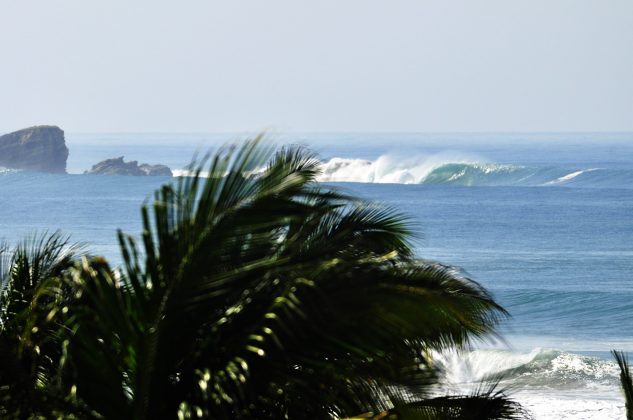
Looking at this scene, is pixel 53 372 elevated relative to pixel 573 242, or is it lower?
elevated

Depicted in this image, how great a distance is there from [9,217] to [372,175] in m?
36.2

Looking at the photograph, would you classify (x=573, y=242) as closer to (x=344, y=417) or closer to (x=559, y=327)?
(x=559, y=327)

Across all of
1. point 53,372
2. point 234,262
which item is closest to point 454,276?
point 234,262

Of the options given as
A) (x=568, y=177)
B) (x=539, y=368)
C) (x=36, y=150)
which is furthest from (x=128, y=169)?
(x=539, y=368)

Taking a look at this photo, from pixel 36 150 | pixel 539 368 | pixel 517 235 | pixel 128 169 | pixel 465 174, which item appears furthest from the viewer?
pixel 36 150

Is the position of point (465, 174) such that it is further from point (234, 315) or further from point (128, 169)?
point (234, 315)

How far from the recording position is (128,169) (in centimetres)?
11950

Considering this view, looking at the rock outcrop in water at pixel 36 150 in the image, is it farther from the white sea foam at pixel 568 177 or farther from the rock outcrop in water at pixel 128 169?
the white sea foam at pixel 568 177

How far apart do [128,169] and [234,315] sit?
382 feet

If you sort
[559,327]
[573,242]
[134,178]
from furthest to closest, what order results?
[134,178] → [573,242] → [559,327]

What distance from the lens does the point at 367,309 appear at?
471 cm

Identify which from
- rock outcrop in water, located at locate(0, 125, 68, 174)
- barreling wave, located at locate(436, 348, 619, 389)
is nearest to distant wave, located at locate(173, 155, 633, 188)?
rock outcrop in water, located at locate(0, 125, 68, 174)

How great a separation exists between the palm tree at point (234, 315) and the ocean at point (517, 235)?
303mm

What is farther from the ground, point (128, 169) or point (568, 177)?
point (568, 177)
